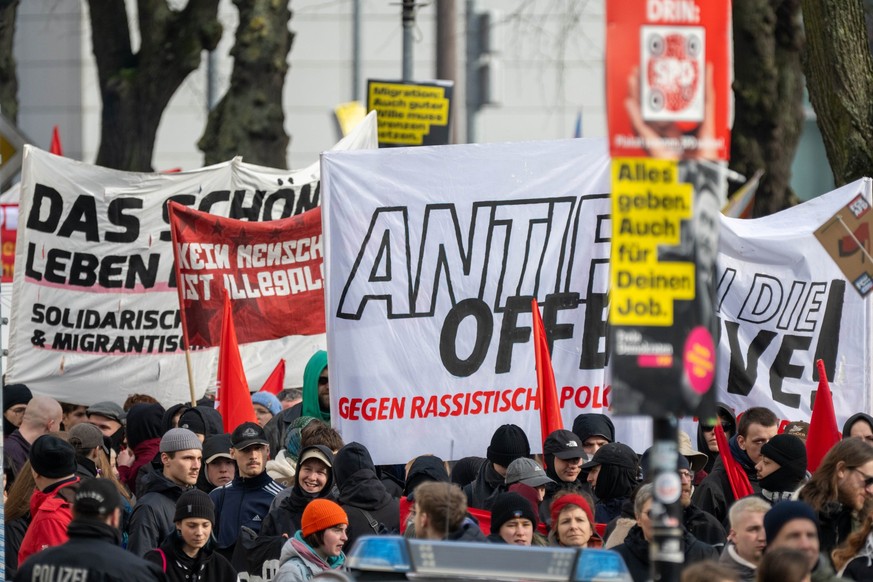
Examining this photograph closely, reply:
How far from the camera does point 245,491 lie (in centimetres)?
821

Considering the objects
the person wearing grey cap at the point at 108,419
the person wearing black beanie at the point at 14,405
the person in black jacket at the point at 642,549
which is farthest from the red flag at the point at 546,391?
the person wearing black beanie at the point at 14,405

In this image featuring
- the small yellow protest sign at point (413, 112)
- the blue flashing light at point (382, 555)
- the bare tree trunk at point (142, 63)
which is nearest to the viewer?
the blue flashing light at point (382, 555)

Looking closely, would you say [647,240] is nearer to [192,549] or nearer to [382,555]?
[382,555]

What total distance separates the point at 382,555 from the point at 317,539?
2.20 m

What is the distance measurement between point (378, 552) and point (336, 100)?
2808cm

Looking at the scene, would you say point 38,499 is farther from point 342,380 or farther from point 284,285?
point 284,285

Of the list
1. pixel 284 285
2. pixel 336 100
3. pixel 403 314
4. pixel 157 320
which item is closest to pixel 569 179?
pixel 403 314

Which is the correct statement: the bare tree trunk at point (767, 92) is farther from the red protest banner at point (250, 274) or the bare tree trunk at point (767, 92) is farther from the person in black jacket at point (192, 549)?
the person in black jacket at point (192, 549)

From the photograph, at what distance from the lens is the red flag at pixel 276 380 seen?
1202 cm

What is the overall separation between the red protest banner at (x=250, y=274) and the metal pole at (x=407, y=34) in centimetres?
414

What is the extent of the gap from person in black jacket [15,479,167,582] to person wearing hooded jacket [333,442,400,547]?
173 cm

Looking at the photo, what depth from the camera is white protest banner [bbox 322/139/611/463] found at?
8.98m

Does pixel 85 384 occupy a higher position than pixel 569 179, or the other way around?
pixel 569 179

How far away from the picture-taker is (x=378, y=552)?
474 centimetres
